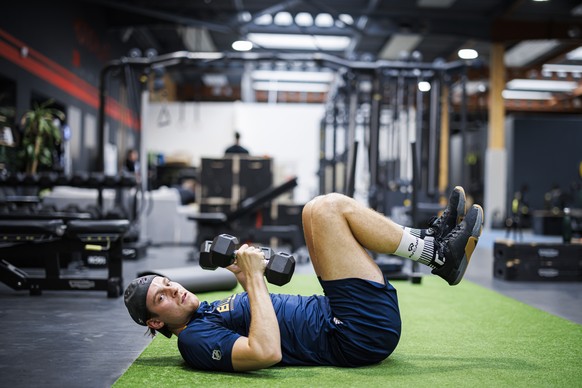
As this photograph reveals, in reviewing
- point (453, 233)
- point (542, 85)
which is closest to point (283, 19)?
point (542, 85)

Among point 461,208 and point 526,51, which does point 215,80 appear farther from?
point 461,208

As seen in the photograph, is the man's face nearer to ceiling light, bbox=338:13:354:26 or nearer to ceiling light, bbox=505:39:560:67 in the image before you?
ceiling light, bbox=338:13:354:26

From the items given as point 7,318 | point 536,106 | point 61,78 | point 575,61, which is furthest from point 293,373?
point 536,106

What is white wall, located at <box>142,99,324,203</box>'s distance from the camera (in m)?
14.7

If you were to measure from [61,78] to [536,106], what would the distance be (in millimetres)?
17836

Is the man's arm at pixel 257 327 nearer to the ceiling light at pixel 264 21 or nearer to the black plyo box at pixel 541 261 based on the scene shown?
the black plyo box at pixel 541 261

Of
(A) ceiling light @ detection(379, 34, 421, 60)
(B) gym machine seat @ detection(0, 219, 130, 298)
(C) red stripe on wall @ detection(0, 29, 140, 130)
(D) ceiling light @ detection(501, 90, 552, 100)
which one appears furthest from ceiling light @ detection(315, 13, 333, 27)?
(D) ceiling light @ detection(501, 90, 552, 100)

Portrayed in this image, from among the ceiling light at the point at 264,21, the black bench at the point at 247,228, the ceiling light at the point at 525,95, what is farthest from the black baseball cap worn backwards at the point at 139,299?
the ceiling light at the point at 525,95

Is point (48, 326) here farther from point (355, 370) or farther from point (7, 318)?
point (355, 370)

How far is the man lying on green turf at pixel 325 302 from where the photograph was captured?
2225mm

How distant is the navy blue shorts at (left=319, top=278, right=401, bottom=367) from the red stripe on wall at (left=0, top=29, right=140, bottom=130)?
230 inches

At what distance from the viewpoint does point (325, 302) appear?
241 cm

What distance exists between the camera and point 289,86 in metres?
20.0

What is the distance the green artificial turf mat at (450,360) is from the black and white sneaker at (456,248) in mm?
374
